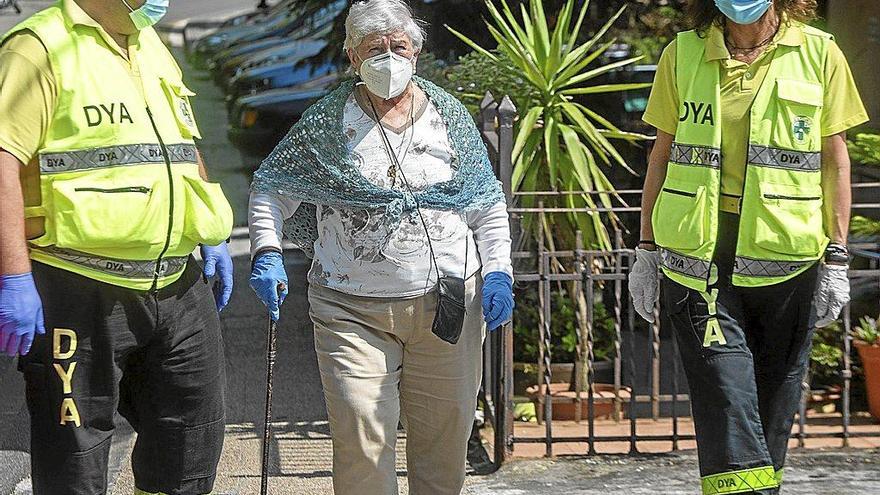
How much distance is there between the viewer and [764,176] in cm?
331

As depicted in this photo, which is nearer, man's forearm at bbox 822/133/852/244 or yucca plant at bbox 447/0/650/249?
man's forearm at bbox 822/133/852/244

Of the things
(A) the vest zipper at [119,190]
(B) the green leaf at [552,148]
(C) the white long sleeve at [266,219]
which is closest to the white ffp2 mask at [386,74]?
(C) the white long sleeve at [266,219]

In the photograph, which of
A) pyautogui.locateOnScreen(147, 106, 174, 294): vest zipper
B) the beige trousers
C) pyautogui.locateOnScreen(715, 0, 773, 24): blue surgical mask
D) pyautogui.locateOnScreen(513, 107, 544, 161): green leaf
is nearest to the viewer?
pyautogui.locateOnScreen(147, 106, 174, 294): vest zipper

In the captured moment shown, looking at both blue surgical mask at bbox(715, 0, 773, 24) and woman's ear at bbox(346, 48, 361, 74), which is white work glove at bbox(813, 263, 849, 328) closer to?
blue surgical mask at bbox(715, 0, 773, 24)

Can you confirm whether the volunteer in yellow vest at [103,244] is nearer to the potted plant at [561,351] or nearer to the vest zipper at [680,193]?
the vest zipper at [680,193]

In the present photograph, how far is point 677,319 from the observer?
3471 millimetres

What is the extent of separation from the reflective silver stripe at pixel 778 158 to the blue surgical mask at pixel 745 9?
1.19ft

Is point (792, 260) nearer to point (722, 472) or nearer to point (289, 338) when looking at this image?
point (722, 472)

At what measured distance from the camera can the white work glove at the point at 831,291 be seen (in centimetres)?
342

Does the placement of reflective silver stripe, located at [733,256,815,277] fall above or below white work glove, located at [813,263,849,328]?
above

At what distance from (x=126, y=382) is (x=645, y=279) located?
1.62m

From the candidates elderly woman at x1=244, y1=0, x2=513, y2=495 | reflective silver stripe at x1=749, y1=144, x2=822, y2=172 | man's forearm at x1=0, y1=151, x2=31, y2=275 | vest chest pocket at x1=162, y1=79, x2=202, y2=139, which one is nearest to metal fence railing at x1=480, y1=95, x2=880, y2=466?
elderly woman at x1=244, y1=0, x2=513, y2=495

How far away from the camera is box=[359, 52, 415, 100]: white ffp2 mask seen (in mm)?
3375

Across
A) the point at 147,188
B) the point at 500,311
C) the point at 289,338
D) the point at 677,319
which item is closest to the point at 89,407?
the point at 147,188
